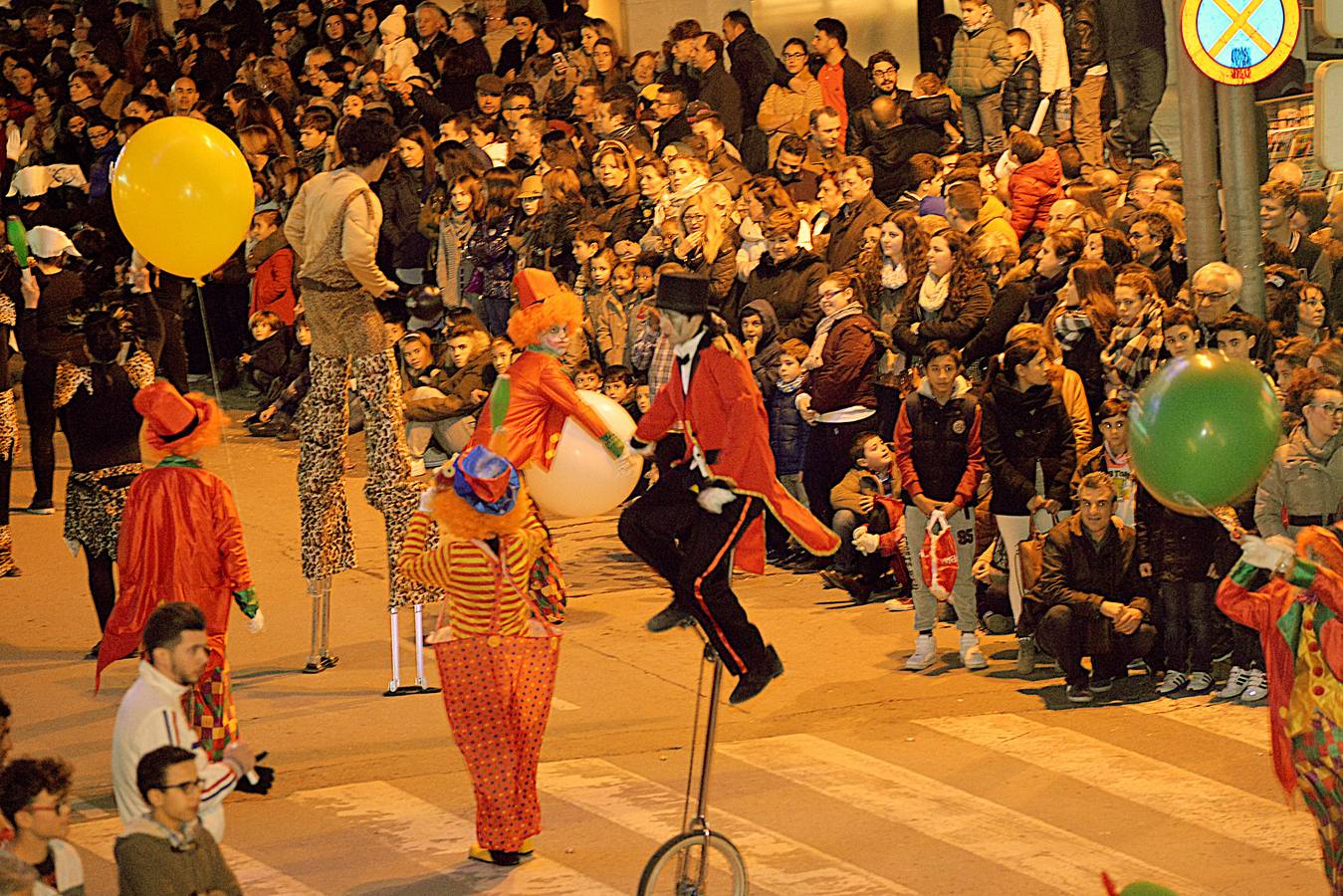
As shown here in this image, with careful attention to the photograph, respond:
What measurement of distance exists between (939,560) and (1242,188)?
8.82 feet

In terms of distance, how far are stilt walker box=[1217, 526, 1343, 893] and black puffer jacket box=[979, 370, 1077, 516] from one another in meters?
3.77

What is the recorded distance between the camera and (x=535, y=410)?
31.7 ft

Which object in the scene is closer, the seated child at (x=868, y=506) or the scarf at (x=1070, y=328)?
the scarf at (x=1070, y=328)

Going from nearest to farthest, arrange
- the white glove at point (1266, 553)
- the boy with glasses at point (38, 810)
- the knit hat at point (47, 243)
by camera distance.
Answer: the boy with glasses at point (38, 810) → the white glove at point (1266, 553) → the knit hat at point (47, 243)

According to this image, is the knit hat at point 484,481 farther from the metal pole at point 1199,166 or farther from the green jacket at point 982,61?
the green jacket at point 982,61

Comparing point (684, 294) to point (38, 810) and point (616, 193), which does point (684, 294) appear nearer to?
point (38, 810)

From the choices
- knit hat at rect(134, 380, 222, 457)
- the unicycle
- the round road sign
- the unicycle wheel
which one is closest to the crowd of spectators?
knit hat at rect(134, 380, 222, 457)

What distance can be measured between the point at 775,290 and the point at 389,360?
3233 mm

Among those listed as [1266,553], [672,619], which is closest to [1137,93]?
[672,619]

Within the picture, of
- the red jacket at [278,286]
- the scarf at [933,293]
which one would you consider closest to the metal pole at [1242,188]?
the scarf at [933,293]

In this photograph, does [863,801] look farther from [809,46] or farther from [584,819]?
[809,46]

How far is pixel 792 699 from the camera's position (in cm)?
1038

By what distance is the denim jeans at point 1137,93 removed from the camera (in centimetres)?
1520

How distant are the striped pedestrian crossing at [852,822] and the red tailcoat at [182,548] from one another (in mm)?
957
